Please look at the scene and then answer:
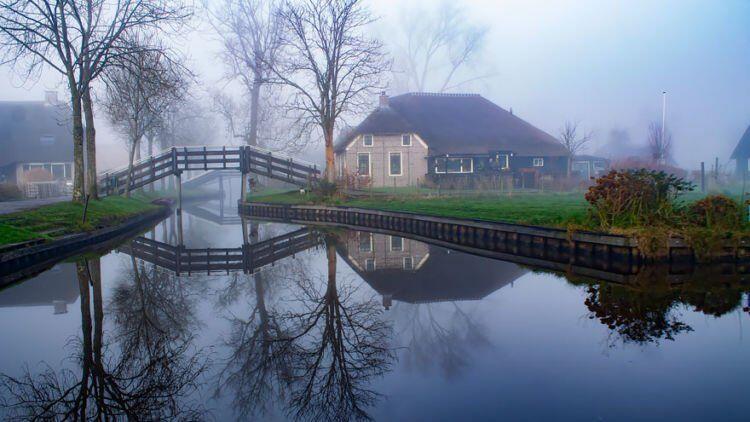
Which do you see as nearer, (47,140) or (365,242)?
(365,242)

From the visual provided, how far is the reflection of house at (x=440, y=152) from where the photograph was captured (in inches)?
1503

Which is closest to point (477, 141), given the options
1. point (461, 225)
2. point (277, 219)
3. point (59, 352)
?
point (277, 219)

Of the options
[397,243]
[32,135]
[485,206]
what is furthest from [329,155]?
[32,135]

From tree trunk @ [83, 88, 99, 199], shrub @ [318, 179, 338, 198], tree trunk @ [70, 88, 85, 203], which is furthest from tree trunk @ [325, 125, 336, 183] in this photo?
tree trunk @ [70, 88, 85, 203]

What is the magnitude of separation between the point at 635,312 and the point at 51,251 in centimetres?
1353

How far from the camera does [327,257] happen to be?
1431 centimetres

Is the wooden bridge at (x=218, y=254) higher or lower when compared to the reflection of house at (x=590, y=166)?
lower

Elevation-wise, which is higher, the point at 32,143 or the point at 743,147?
the point at 32,143

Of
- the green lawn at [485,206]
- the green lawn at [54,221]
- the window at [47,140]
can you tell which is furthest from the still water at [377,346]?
the window at [47,140]

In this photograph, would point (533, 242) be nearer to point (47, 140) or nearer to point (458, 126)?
point (458, 126)

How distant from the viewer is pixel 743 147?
146ft

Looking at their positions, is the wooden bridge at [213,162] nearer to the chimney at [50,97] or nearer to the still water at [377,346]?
the still water at [377,346]

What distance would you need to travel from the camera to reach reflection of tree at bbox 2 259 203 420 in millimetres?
4832

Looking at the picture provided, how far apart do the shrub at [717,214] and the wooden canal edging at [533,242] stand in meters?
0.64
